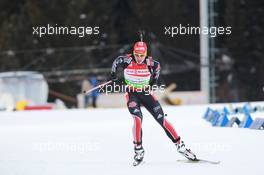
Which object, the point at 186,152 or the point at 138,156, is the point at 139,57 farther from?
the point at 186,152

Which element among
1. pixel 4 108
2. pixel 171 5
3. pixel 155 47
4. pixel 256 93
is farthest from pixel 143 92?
pixel 171 5

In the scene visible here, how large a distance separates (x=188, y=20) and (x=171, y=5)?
1274 mm

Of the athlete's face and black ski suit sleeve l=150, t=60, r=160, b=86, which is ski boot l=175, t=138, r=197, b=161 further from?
the athlete's face

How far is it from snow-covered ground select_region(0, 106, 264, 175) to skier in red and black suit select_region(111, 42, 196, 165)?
0.29 meters

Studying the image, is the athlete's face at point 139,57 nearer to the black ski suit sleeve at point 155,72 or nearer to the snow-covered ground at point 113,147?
the black ski suit sleeve at point 155,72

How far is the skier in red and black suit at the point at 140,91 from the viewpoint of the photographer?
991cm

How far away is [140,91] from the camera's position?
10.1 meters

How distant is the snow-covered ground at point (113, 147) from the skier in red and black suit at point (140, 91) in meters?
0.29

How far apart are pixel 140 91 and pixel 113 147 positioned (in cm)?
221

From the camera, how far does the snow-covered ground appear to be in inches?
364

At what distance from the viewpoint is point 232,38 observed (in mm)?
35594
